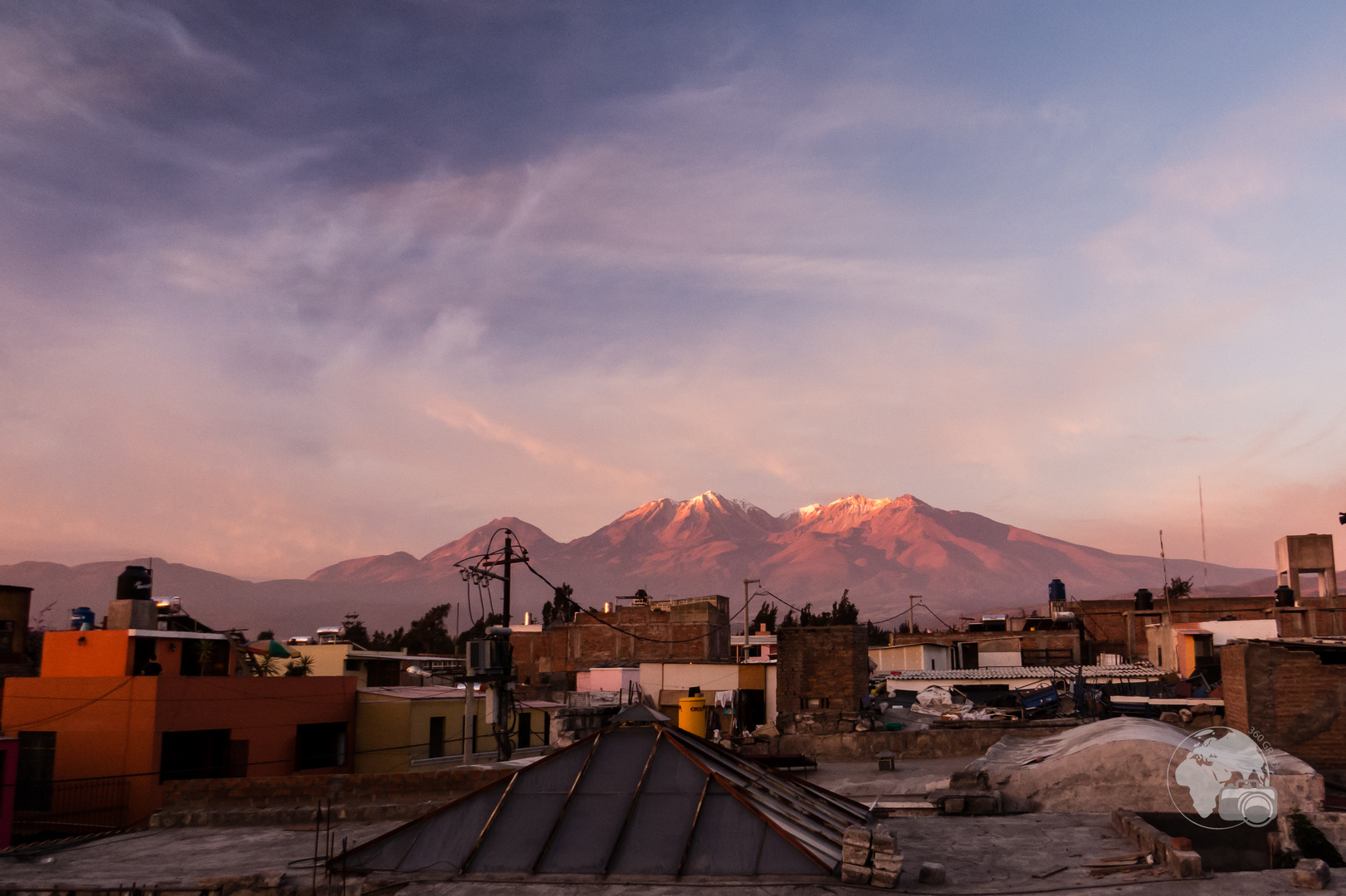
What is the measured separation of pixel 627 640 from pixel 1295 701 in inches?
2243

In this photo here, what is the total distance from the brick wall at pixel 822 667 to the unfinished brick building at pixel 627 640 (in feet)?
116

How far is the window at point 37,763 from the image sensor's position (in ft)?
105

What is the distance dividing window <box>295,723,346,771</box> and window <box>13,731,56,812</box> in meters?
8.14

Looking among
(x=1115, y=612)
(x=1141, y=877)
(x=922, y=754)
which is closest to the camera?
(x=1141, y=877)

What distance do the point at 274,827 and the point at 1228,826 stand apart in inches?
725

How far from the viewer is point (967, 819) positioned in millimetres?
17844

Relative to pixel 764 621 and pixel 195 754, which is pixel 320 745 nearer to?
pixel 195 754

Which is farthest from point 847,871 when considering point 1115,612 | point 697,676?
point 1115,612

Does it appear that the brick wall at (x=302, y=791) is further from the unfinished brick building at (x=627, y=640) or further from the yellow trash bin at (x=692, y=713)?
the unfinished brick building at (x=627, y=640)

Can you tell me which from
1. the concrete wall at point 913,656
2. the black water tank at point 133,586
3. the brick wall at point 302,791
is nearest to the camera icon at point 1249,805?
the brick wall at point 302,791

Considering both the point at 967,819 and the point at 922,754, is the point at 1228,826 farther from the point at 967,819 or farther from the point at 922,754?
the point at 922,754

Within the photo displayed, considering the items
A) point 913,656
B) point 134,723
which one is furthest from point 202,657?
point 913,656

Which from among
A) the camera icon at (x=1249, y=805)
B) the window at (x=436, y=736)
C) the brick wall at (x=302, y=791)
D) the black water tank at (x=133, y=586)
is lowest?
the window at (x=436, y=736)

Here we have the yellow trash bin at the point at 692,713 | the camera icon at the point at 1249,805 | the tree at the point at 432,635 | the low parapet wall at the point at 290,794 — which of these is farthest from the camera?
the tree at the point at 432,635
